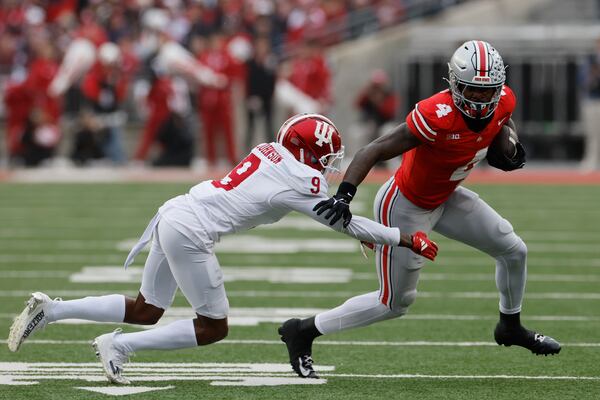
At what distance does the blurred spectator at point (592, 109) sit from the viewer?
17719 mm

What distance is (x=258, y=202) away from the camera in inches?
227

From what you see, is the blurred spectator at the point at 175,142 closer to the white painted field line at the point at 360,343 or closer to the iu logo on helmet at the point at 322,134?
the white painted field line at the point at 360,343

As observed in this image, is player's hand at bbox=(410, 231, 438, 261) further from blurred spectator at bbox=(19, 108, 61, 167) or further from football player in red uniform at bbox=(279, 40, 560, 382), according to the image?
blurred spectator at bbox=(19, 108, 61, 167)

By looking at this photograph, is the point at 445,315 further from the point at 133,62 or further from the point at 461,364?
the point at 133,62

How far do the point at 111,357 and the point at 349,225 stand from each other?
116 cm

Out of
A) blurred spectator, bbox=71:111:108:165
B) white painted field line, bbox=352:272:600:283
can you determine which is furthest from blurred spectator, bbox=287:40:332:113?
white painted field line, bbox=352:272:600:283

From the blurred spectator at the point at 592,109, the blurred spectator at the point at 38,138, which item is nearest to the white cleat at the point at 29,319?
the blurred spectator at the point at 592,109

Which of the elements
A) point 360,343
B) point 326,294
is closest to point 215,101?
point 326,294

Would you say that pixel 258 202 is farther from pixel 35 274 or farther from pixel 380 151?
pixel 35 274

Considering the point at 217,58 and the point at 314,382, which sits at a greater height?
the point at 314,382

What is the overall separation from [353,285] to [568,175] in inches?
369

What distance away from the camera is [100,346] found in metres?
5.91

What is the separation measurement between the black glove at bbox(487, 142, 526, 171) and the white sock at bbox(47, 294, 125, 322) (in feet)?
5.76

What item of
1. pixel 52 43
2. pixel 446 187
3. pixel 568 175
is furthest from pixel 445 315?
pixel 52 43
